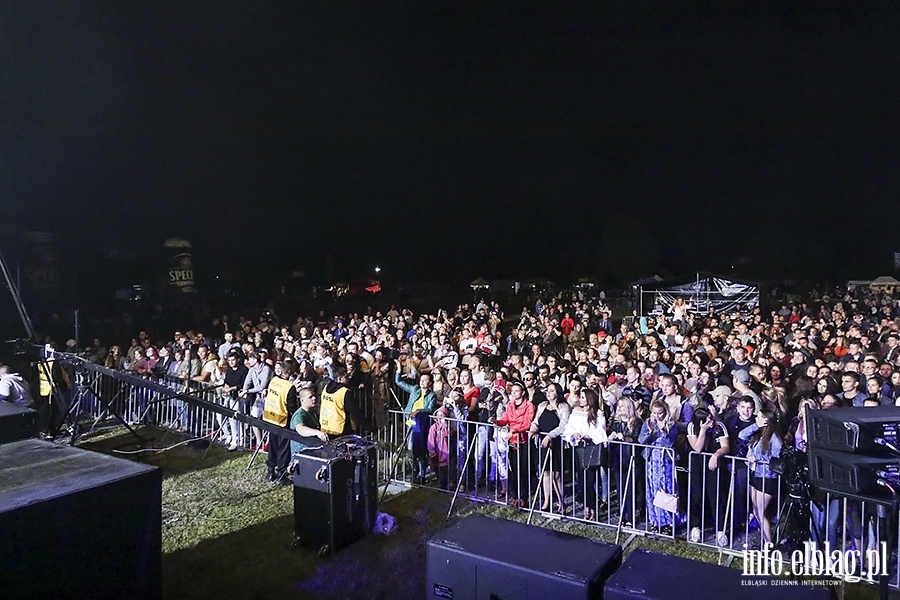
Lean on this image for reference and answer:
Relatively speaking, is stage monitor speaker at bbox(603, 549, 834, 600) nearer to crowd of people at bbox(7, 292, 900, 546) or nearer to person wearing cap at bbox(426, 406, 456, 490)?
crowd of people at bbox(7, 292, 900, 546)

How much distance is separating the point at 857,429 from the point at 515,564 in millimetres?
2306

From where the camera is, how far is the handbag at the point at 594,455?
6.54 metres

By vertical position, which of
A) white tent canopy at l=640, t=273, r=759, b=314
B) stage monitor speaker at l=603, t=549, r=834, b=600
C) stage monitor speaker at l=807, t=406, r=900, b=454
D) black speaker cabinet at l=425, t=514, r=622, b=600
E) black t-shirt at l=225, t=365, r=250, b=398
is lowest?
black speaker cabinet at l=425, t=514, r=622, b=600

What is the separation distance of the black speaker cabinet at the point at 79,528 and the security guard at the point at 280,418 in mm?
4222

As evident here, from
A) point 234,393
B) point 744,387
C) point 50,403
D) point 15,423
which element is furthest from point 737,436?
point 50,403

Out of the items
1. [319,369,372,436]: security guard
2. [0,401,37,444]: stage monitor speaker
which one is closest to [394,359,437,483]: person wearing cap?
[319,369,372,436]: security guard

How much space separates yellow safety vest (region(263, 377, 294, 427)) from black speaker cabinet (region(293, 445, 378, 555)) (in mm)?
2120

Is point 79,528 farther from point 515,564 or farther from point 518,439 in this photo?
point 518,439

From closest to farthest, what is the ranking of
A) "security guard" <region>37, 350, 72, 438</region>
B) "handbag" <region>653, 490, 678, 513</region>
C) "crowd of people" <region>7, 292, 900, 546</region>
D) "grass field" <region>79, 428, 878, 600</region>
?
"grass field" <region>79, 428, 878, 600</region>
"handbag" <region>653, 490, 678, 513</region>
"crowd of people" <region>7, 292, 900, 546</region>
"security guard" <region>37, 350, 72, 438</region>

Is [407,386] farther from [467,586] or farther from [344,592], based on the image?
[467,586]

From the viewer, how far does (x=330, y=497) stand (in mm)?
5824

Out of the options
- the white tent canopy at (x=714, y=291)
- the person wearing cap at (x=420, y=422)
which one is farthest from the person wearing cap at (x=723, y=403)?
the white tent canopy at (x=714, y=291)

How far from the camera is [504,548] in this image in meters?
3.72

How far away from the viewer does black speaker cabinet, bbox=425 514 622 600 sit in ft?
10.9
